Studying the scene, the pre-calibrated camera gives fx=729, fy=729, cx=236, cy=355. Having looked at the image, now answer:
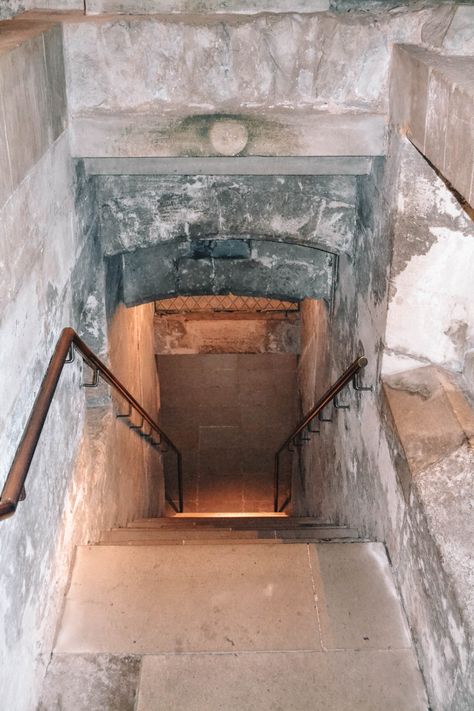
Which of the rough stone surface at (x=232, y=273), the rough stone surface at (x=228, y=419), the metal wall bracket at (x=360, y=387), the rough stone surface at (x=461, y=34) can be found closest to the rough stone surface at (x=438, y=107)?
the rough stone surface at (x=461, y=34)

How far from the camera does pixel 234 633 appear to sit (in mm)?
2703

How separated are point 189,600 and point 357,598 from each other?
26.2 inches

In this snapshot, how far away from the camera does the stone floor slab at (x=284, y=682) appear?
245 cm

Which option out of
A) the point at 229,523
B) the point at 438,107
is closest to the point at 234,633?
the point at 438,107

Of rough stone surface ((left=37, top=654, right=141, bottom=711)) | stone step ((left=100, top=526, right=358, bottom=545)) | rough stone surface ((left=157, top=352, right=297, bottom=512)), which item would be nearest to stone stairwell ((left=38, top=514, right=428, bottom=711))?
rough stone surface ((left=37, top=654, right=141, bottom=711))

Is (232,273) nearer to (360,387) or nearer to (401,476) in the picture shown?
(360,387)

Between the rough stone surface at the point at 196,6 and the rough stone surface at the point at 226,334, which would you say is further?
the rough stone surface at the point at 226,334

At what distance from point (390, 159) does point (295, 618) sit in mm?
1881

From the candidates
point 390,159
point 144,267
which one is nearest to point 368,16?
point 390,159

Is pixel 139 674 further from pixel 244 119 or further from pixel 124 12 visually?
pixel 124 12

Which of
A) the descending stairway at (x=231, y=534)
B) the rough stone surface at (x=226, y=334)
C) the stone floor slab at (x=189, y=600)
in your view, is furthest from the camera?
the rough stone surface at (x=226, y=334)

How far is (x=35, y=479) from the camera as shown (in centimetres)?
252

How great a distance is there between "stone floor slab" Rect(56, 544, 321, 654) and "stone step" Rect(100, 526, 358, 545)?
59 centimetres

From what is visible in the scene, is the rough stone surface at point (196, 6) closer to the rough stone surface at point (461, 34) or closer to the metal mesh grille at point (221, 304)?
the rough stone surface at point (461, 34)
